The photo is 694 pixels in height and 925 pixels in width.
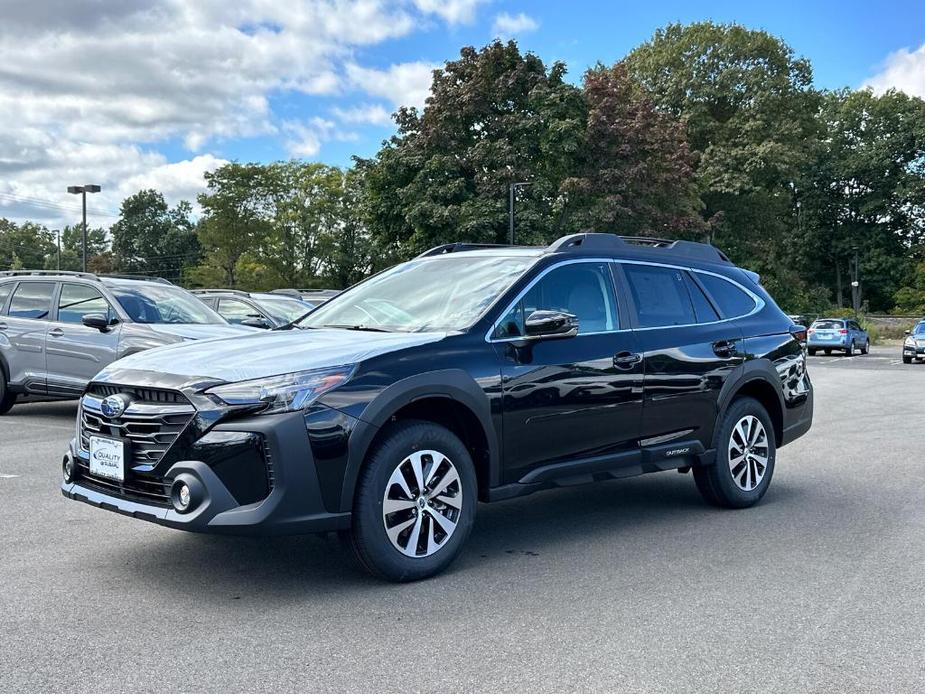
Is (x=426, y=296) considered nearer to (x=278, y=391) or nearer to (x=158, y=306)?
(x=278, y=391)

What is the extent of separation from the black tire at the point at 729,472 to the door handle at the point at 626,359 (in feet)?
3.42

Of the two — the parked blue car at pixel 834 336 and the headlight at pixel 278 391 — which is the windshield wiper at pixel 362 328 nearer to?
the headlight at pixel 278 391

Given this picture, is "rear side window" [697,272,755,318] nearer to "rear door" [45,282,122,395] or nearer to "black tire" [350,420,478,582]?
"black tire" [350,420,478,582]

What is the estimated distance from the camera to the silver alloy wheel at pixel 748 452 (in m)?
6.62

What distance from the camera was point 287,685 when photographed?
133 inches

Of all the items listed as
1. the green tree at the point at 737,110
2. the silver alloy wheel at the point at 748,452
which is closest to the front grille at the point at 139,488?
the silver alloy wheel at the point at 748,452

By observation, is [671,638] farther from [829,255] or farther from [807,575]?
[829,255]

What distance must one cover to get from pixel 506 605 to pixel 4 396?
9.24 m

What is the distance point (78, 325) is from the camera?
435 inches

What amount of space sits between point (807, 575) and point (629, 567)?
93cm

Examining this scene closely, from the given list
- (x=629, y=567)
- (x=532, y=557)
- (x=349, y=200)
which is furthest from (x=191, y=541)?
(x=349, y=200)

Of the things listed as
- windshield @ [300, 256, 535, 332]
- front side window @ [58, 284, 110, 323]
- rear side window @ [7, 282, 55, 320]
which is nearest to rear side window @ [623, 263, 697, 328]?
windshield @ [300, 256, 535, 332]

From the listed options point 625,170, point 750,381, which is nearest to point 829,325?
point 625,170

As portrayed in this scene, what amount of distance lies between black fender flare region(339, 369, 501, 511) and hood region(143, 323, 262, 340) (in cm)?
576
